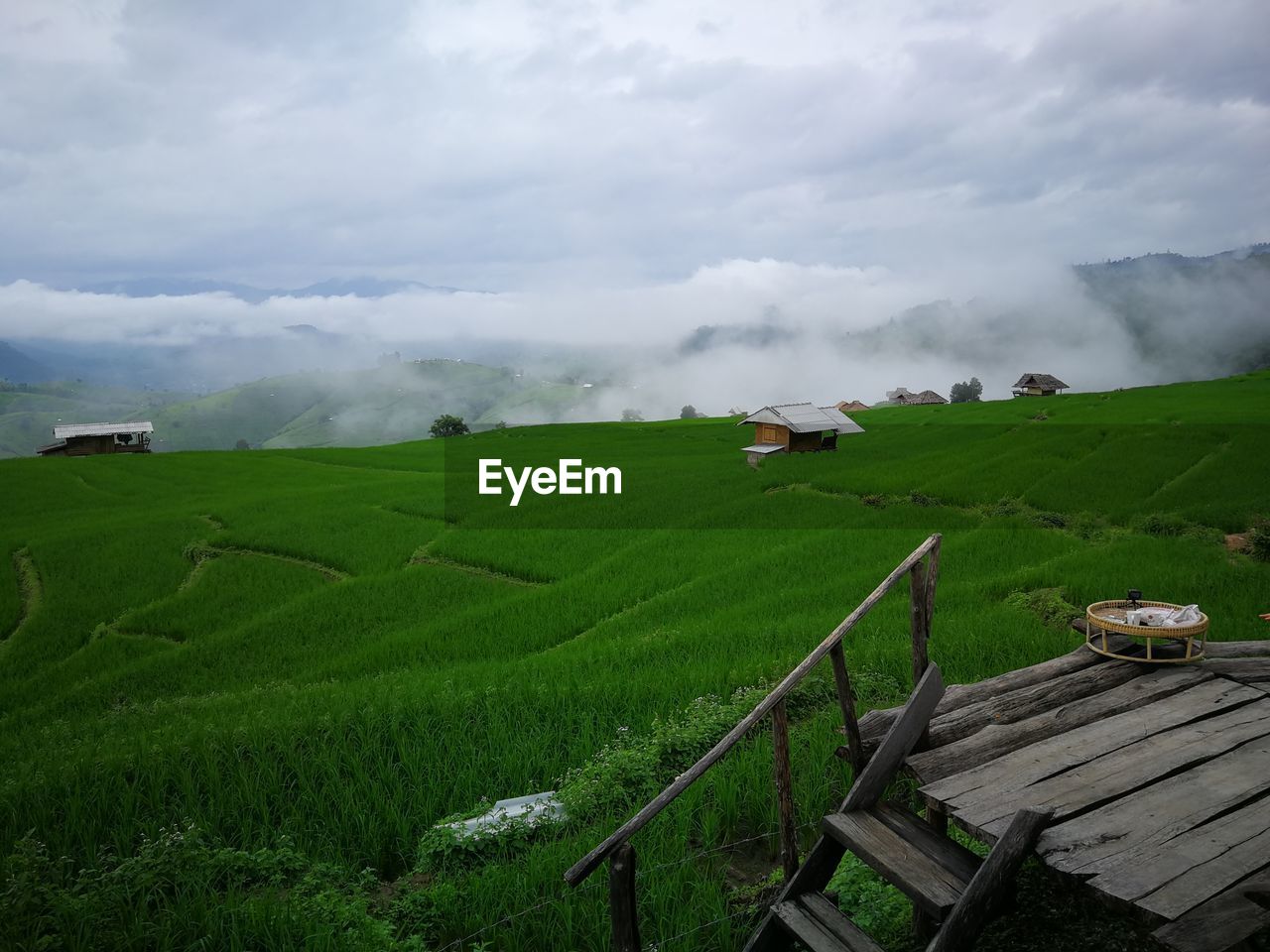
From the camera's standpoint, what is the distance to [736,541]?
51.4ft

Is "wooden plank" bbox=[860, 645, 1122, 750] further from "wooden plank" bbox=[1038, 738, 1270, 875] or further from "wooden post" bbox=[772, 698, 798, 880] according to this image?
"wooden plank" bbox=[1038, 738, 1270, 875]

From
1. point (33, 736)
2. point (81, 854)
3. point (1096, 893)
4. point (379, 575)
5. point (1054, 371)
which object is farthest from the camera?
point (1054, 371)

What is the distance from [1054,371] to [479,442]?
134128 mm

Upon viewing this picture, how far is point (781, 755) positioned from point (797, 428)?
21.9m

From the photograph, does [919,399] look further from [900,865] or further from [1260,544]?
[900,865]

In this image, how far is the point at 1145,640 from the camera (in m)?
5.02

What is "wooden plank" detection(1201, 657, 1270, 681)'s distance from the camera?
4719mm

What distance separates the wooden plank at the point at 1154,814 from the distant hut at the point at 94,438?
50134mm

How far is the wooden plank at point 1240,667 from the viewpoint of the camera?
472 centimetres

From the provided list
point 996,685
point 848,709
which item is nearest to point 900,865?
point 848,709

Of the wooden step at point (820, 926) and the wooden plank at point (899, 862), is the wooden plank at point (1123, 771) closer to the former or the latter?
the wooden plank at point (899, 862)

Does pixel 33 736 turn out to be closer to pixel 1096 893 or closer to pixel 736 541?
pixel 1096 893

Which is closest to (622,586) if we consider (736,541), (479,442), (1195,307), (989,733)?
(736,541)

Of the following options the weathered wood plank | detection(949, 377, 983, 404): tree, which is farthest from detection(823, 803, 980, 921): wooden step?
detection(949, 377, 983, 404): tree
